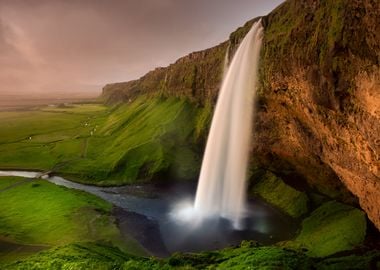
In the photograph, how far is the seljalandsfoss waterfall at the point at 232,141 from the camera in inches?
2408

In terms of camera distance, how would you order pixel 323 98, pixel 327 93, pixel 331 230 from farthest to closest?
pixel 331 230 < pixel 323 98 < pixel 327 93

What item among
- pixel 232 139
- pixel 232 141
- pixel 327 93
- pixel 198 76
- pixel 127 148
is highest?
pixel 198 76

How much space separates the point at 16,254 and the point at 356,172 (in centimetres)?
4041

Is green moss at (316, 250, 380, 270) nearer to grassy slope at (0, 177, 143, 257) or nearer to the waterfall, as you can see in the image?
grassy slope at (0, 177, 143, 257)

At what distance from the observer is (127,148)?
10050 cm

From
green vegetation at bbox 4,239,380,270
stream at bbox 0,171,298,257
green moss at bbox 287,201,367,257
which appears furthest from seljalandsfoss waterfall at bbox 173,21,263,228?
green vegetation at bbox 4,239,380,270

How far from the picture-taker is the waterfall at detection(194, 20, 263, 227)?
61719 mm

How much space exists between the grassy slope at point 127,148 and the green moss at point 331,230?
3394 cm

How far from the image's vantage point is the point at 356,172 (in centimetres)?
4275

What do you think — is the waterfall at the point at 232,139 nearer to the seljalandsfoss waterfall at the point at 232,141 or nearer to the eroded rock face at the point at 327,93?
the seljalandsfoss waterfall at the point at 232,141

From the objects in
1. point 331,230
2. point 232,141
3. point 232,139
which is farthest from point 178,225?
point 232,139

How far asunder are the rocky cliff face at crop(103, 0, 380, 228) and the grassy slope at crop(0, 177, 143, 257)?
2774 cm

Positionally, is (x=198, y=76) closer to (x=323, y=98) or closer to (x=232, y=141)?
(x=232, y=141)

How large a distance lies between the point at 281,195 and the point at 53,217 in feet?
121
